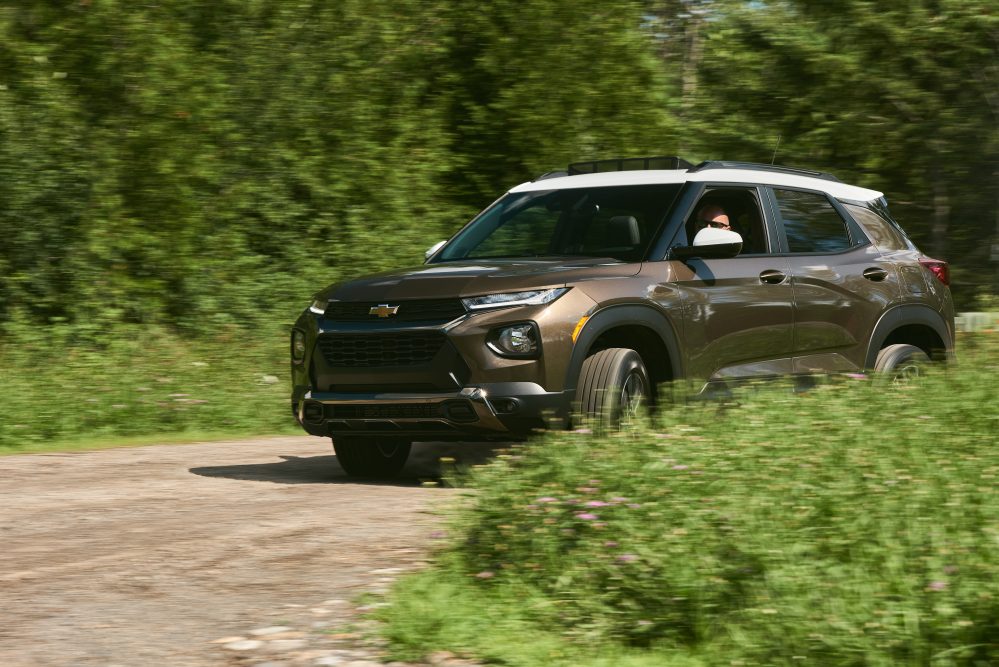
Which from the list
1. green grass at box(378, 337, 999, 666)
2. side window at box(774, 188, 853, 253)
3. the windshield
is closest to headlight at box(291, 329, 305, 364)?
the windshield

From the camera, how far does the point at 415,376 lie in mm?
6906

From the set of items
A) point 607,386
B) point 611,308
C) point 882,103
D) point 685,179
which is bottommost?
point 607,386

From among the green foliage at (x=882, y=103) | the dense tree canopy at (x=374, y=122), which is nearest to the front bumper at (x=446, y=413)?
the dense tree canopy at (x=374, y=122)

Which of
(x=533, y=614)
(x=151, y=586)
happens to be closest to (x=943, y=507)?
(x=533, y=614)

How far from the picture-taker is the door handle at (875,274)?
331 inches

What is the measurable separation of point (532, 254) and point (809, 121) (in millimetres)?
11873

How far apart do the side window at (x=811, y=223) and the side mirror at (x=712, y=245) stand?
0.92 metres

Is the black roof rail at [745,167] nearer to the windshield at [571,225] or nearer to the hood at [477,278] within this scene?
the windshield at [571,225]

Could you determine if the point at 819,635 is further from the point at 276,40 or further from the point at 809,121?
the point at 809,121

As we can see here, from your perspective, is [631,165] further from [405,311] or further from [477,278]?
[405,311]

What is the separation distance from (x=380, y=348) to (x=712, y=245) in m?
1.83

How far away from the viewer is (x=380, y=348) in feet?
23.1

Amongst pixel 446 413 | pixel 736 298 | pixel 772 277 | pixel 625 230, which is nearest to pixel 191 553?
pixel 446 413

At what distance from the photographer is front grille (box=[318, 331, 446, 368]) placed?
686cm
